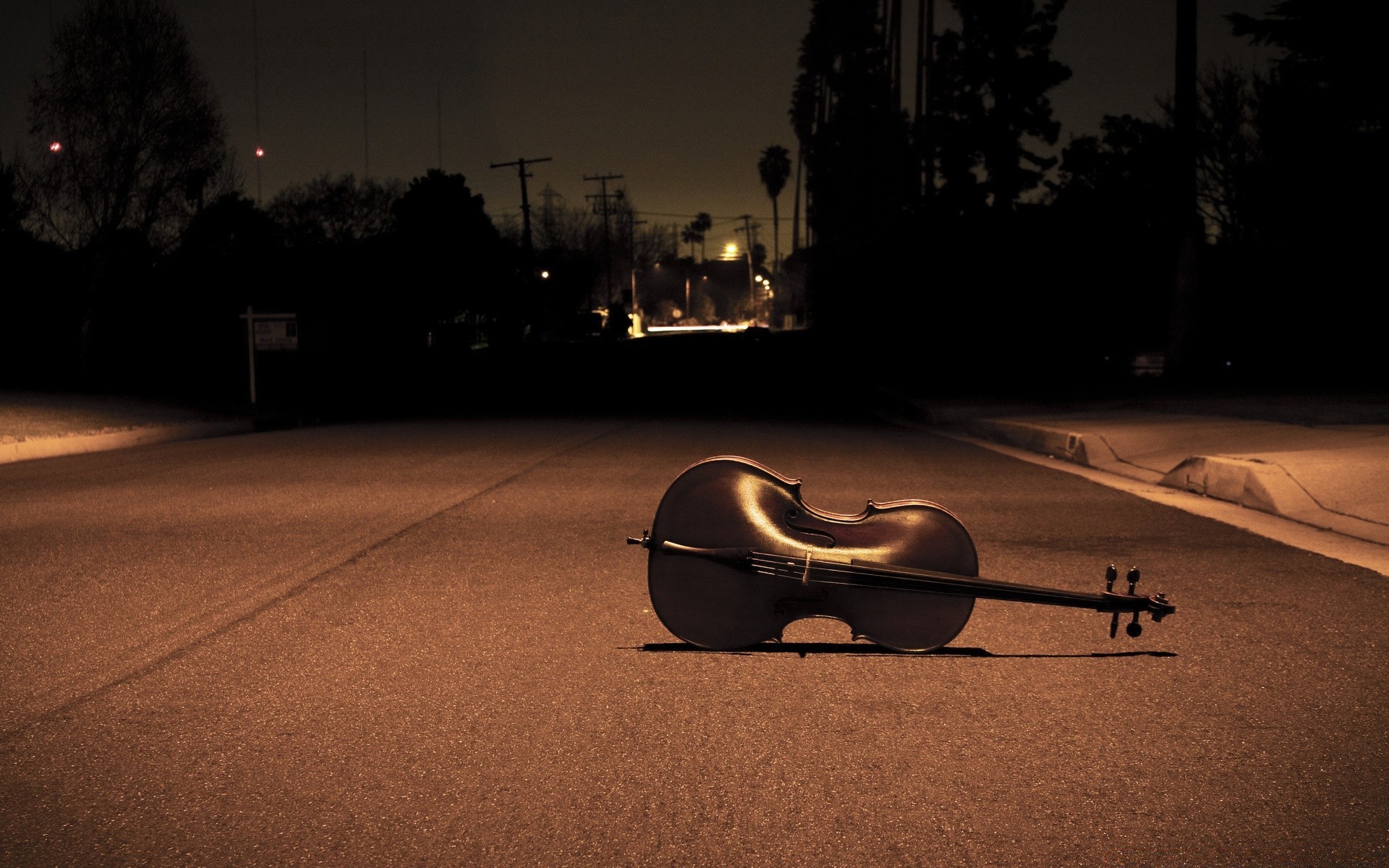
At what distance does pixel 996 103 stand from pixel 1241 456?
37.9m

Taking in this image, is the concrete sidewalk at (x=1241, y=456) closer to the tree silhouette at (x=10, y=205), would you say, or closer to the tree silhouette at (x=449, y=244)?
the tree silhouette at (x=10, y=205)

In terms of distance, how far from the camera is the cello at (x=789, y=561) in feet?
17.8

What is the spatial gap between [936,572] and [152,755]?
10.0ft

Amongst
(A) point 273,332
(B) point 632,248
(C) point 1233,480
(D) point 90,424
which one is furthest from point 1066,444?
(B) point 632,248

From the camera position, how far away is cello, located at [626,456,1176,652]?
5426mm

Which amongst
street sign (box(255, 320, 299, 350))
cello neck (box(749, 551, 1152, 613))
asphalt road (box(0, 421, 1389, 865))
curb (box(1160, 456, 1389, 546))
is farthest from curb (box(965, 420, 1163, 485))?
street sign (box(255, 320, 299, 350))

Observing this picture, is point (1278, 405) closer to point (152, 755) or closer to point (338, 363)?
point (152, 755)

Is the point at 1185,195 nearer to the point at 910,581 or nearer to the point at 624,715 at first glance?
the point at 910,581

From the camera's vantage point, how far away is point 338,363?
41.5 meters

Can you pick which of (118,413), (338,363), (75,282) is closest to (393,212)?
(338,363)

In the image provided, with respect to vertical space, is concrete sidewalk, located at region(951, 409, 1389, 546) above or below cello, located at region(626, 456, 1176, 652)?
below

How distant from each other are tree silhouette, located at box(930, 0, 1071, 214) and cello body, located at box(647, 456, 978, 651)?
146 feet

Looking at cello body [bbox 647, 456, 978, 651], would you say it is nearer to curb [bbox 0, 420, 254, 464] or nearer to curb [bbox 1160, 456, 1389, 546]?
curb [bbox 1160, 456, 1389, 546]

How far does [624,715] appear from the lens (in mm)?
5219
